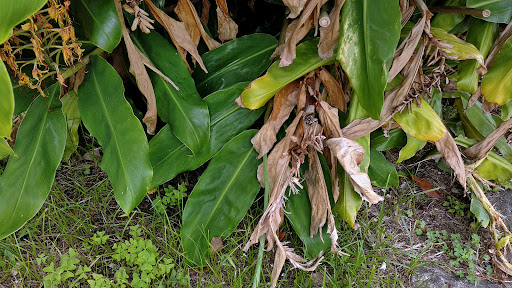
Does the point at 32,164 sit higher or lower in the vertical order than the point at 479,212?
higher

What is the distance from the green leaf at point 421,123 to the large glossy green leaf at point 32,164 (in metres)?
1.04

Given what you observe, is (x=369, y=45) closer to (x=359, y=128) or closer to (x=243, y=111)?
(x=359, y=128)

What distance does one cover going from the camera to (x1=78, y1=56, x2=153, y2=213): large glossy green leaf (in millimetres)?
1265

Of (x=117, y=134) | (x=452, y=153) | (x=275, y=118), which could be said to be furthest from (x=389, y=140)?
(x=117, y=134)

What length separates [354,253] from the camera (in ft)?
4.69

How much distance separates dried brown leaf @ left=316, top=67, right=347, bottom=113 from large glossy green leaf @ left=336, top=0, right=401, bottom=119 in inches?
9.0

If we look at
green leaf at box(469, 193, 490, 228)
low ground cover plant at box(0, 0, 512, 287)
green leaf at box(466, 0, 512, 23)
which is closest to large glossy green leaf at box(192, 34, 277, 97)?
low ground cover plant at box(0, 0, 512, 287)

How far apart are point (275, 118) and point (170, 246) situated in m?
0.54

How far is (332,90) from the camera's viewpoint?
145 centimetres

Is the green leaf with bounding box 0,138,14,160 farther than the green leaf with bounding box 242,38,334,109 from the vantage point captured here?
No

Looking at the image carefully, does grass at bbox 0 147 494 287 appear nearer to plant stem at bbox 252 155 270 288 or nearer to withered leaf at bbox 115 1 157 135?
plant stem at bbox 252 155 270 288

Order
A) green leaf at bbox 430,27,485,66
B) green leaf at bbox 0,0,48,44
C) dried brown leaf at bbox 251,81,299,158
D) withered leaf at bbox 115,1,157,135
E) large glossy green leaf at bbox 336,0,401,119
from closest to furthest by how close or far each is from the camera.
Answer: green leaf at bbox 0,0,48,44, large glossy green leaf at bbox 336,0,401,119, green leaf at bbox 430,27,485,66, withered leaf at bbox 115,1,157,135, dried brown leaf at bbox 251,81,299,158

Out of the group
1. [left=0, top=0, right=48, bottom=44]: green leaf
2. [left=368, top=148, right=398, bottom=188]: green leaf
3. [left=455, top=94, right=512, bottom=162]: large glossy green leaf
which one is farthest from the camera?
[left=455, top=94, right=512, bottom=162]: large glossy green leaf

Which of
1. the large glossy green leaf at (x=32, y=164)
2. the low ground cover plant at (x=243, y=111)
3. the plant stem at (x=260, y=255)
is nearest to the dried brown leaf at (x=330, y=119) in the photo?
the low ground cover plant at (x=243, y=111)
